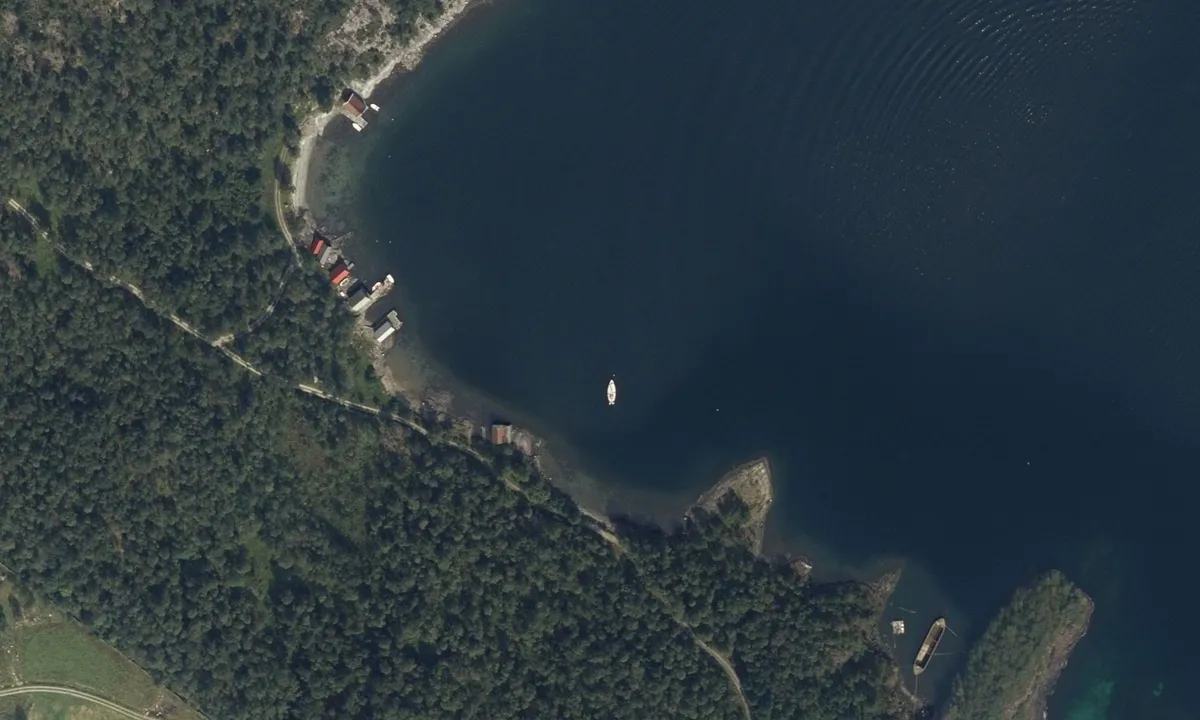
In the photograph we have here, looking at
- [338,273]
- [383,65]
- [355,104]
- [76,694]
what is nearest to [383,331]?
[338,273]

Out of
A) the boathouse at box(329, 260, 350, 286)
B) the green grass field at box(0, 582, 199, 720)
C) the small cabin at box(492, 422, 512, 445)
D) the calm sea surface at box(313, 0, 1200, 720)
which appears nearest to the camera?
the green grass field at box(0, 582, 199, 720)

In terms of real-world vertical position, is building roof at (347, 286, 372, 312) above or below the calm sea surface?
below

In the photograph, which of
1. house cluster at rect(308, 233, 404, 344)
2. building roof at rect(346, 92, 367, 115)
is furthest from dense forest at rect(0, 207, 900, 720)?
building roof at rect(346, 92, 367, 115)

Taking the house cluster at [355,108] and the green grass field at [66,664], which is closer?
the green grass field at [66,664]

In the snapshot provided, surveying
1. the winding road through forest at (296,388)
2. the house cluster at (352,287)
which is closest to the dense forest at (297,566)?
the winding road through forest at (296,388)

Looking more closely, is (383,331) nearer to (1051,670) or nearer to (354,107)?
(354,107)

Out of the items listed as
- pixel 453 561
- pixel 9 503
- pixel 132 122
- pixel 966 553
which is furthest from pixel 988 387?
pixel 9 503

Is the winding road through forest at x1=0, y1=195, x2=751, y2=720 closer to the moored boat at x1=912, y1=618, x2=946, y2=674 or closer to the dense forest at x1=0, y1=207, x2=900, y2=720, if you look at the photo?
the dense forest at x1=0, y1=207, x2=900, y2=720

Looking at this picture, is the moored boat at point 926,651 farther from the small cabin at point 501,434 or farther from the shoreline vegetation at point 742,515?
the small cabin at point 501,434
